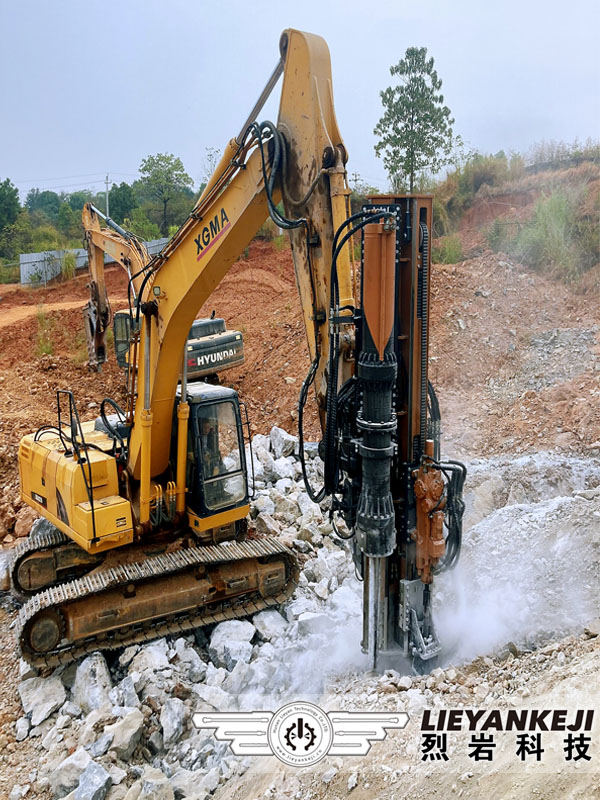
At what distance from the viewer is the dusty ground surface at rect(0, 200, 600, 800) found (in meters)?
3.40

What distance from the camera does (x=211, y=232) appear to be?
4.70m

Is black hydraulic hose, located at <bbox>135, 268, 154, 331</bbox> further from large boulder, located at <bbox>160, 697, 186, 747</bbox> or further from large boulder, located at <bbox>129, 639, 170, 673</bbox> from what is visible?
large boulder, located at <bbox>160, 697, 186, 747</bbox>

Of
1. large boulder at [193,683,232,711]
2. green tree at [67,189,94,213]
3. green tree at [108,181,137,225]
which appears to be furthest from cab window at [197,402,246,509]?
green tree at [67,189,94,213]

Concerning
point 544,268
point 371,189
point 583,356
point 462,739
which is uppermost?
point 371,189

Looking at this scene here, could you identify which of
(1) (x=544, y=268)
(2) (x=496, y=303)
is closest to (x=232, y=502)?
(2) (x=496, y=303)

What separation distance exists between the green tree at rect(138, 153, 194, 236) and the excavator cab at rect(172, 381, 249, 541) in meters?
22.0

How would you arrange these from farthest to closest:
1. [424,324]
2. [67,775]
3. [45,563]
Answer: [45,563]
[424,324]
[67,775]

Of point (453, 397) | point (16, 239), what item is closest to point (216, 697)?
point (453, 397)

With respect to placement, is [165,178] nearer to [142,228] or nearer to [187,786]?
[142,228]

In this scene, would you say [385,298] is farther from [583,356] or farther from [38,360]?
[38,360]

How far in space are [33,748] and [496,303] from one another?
34.9 feet

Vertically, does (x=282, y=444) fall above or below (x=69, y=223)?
below

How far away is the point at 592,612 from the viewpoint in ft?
15.5

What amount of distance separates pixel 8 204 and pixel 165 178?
6333 mm
